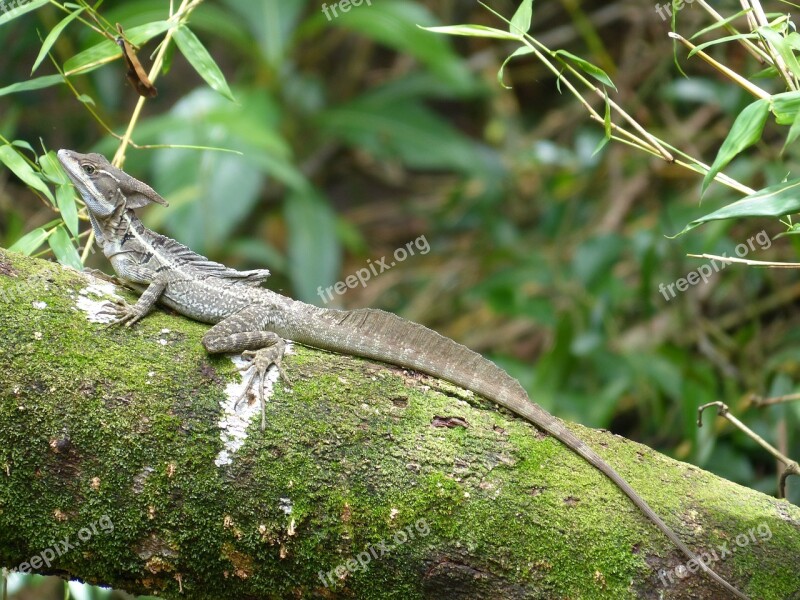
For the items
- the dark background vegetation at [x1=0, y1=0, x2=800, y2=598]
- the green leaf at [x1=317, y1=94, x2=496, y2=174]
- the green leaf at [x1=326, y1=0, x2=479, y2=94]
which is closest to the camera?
the dark background vegetation at [x1=0, y1=0, x2=800, y2=598]

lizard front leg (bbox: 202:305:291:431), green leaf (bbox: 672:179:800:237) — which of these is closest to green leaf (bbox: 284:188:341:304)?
lizard front leg (bbox: 202:305:291:431)

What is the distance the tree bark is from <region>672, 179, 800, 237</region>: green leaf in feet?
3.62

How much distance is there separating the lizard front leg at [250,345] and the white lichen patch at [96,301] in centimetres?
39

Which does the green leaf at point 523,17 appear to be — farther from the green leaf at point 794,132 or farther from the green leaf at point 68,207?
the green leaf at point 68,207

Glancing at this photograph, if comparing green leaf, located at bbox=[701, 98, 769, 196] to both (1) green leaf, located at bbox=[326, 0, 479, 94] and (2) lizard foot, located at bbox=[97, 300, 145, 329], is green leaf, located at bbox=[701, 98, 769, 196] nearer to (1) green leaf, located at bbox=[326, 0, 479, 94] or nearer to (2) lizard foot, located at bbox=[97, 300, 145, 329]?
(2) lizard foot, located at bbox=[97, 300, 145, 329]

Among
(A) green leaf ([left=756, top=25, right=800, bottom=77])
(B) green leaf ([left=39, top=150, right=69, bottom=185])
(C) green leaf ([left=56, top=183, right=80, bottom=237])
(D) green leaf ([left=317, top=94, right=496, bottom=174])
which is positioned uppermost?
(A) green leaf ([left=756, top=25, right=800, bottom=77])

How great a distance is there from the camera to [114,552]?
270 cm

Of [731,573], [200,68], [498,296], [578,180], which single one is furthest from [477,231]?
[731,573]

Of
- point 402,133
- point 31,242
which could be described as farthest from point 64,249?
point 402,133

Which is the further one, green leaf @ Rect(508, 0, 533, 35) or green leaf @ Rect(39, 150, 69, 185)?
green leaf @ Rect(39, 150, 69, 185)

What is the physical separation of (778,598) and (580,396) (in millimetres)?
3570

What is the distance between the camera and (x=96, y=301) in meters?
3.21

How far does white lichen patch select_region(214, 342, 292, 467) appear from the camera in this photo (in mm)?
2809

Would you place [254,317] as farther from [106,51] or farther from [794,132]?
[794,132]
